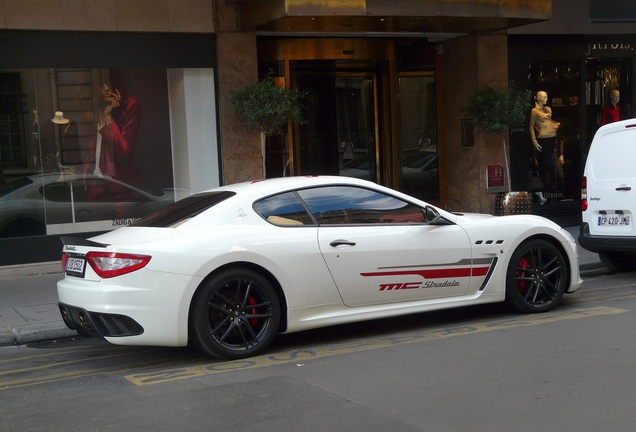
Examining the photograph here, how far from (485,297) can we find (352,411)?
10.3 ft

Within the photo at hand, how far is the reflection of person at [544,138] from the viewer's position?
16.9 m

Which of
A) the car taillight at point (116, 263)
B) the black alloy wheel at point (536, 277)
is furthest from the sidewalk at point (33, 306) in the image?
the black alloy wheel at point (536, 277)

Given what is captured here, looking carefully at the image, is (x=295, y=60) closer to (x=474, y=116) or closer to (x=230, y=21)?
(x=230, y=21)

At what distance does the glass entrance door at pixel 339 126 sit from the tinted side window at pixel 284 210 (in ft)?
28.6

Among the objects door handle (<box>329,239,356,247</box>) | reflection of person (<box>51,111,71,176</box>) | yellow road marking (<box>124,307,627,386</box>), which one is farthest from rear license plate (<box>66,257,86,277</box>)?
reflection of person (<box>51,111,71,176</box>)

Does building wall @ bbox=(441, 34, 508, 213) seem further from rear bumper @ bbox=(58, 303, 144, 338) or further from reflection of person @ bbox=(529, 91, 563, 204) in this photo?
rear bumper @ bbox=(58, 303, 144, 338)

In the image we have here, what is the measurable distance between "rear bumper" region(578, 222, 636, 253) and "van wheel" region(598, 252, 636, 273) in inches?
25.5

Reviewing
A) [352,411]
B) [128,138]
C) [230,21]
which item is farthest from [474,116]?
[352,411]

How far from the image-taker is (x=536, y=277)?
28.5 ft

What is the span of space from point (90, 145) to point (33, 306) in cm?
394

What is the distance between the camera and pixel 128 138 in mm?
13797

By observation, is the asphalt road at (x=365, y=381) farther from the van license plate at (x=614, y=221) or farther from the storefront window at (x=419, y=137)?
the storefront window at (x=419, y=137)

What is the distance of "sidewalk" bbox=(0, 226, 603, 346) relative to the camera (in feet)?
28.7

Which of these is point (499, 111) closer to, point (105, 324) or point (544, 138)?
point (544, 138)
